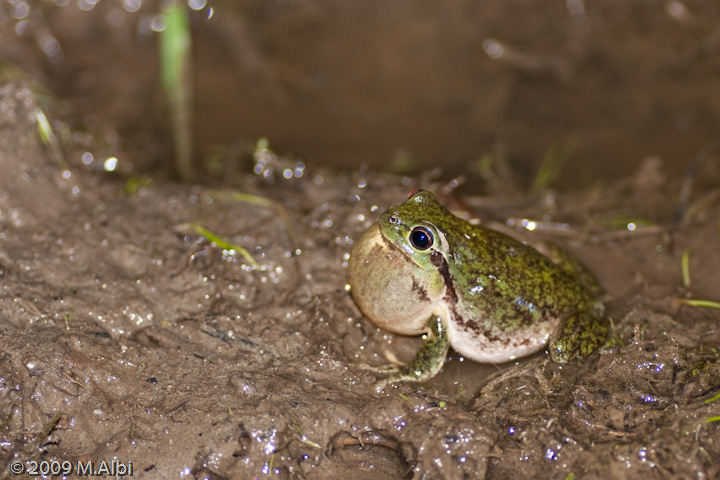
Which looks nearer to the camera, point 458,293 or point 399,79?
point 458,293

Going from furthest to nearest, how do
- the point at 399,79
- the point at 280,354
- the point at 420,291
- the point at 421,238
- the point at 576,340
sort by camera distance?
the point at 399,79
the point at 280,354
the point at 576,340
the point at 420,291
the point at 421,238

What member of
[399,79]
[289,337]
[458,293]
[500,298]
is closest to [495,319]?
[500,298]

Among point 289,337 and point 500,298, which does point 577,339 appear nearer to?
point 500,298

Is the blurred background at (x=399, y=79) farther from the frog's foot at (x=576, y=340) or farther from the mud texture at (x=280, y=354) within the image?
the frog's foot at (x=576, y=340)

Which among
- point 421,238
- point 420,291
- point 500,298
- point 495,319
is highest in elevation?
point 421,238

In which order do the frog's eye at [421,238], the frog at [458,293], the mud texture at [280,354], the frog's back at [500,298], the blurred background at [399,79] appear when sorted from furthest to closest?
the blurred background at [399,79] < the frog's back at [500,298] < the frog at [458,293] < the frog's eye at [421,238] < the mud texture at [280,354]

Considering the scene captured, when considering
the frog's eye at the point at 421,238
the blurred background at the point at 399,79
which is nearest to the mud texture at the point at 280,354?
the frog's eye at the point at 421,238

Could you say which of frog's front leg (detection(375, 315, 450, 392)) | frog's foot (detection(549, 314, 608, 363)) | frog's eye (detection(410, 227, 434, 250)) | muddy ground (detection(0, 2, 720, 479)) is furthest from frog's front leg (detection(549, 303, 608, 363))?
frog's eye (detection(410, 227, 434, 250))
